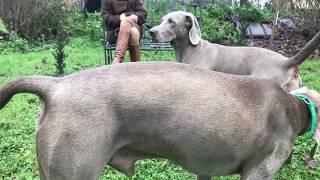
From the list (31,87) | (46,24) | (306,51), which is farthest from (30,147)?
(46,24)

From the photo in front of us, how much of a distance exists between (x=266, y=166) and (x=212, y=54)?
3121mm

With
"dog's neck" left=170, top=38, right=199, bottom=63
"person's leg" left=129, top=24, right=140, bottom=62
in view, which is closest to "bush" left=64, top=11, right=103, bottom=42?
"person's leg" left=129, top=24, right=140, bottom=62

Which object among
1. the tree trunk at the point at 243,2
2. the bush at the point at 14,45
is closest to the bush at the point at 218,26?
the tree trunk at the point at 243,2

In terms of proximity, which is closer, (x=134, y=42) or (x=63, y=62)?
(x=134, y=42)

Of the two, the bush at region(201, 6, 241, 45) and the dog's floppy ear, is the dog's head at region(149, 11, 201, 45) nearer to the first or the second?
the dog's floppy ear

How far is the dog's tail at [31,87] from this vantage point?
108 inches

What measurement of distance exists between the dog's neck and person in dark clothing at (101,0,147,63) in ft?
3.81

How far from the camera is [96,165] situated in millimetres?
2684

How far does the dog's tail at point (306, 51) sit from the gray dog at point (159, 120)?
1166 mm

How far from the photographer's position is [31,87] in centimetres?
276

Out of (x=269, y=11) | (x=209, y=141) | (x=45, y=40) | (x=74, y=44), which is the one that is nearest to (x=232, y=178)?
(x=209, y=141)

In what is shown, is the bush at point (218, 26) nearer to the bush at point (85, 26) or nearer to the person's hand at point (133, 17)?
the bush at point (85, 26)

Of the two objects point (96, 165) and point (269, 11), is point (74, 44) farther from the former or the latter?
point (96, 165)

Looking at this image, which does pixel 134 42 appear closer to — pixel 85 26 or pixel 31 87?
pixel 85 26
